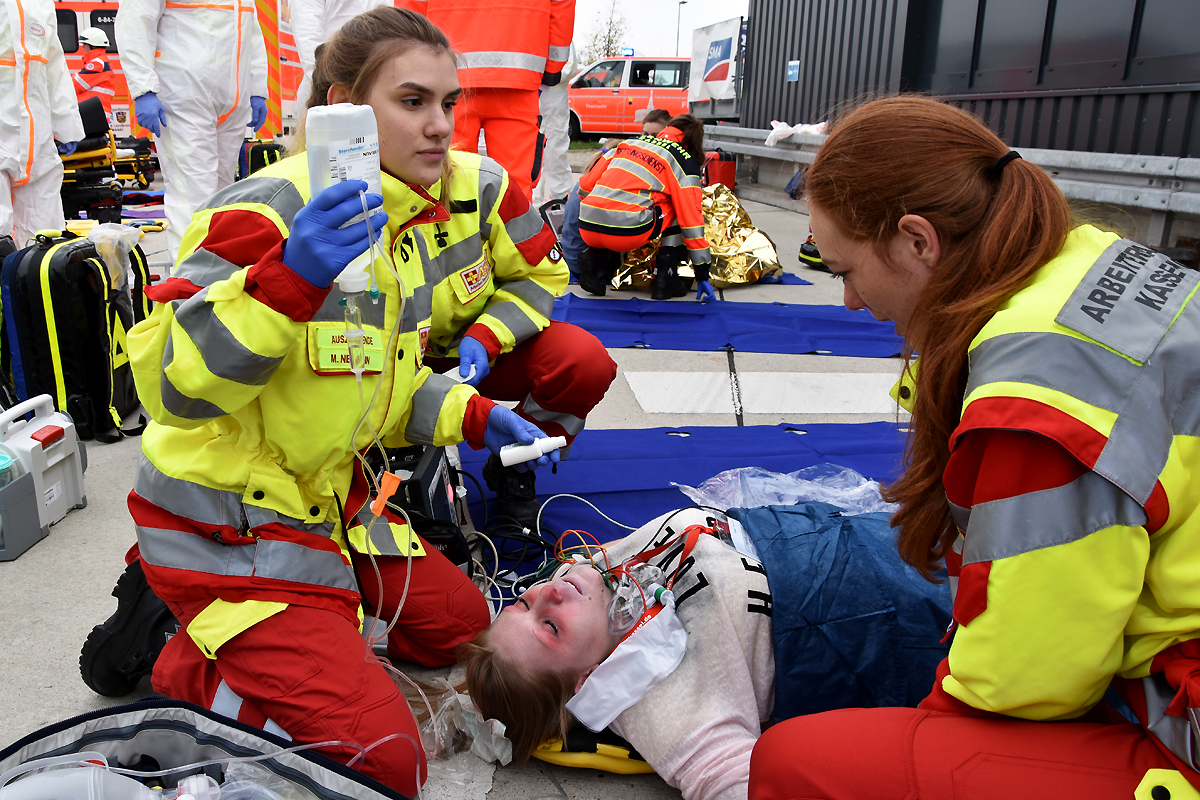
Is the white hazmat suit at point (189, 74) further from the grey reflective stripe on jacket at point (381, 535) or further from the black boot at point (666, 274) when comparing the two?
the grey reflective stripe on jacket at point (381, 535)

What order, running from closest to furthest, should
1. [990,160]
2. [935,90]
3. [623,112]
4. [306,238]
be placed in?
[990,160] < [306,238] < [935,90] < [623,112]

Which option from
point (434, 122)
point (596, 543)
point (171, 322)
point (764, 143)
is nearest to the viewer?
point (171, 322)

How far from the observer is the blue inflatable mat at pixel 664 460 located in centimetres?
296

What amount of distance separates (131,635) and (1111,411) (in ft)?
6.43

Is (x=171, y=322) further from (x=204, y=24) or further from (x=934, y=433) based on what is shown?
(x=204, y=24)

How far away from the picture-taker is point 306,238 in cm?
143

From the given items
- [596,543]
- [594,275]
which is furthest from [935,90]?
[596,543]

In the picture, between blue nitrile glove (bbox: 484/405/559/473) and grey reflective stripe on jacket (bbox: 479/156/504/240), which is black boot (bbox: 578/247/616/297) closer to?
grey reflective stripe on jacket (bbox: 479/156/504/240)

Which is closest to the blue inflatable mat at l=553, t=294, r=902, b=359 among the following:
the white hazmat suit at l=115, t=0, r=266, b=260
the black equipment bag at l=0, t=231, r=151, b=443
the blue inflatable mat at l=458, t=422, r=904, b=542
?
the blue inflatable mat at l=458, t=422, r=904, b=542

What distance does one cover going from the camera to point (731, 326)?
5.21 meters

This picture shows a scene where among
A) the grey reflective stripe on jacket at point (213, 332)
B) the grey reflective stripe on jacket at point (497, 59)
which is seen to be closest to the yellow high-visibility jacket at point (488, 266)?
the grey reflective stripe on jacket at point (213, 332)

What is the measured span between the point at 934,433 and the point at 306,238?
1.05 metres

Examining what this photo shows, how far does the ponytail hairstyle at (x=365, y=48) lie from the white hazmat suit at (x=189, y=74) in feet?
12.3

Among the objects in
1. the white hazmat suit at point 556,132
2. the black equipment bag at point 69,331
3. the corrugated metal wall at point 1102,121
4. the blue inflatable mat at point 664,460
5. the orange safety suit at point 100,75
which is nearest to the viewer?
the blue inflatable mat at point 664,460
